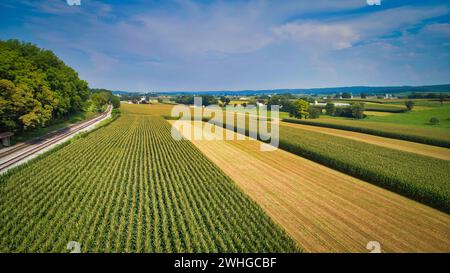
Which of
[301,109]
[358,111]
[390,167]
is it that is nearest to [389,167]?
[390,167]

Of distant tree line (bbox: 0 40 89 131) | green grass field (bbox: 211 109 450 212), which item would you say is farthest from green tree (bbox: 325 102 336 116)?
distant tree line (bbox: 0 40 89 131)

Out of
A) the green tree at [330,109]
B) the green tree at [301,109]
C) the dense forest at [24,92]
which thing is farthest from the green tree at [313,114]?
the dense forest at [24,92]

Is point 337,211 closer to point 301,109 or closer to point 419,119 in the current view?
point 419,119

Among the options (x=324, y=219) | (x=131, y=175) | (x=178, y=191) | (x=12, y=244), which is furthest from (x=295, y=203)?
(x=12, y=244)

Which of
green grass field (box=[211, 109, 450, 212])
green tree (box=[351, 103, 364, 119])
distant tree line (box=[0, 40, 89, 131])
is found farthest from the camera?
green tree (box=[351, 103, 364, 119])

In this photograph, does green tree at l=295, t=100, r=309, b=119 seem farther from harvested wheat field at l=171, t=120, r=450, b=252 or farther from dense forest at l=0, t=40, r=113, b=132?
dense forest at l=0, t=40, r=113, b=132

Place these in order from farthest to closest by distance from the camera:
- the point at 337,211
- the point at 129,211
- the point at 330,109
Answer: the point at 330,109, the point at 337,211, the point at 129,211

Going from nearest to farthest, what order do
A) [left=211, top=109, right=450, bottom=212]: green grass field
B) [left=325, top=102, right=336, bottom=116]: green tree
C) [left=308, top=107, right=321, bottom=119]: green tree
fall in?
[left=211, top=109, right=450, bottom=212]: green grass field → [left=308, top=107, right=321, bottom=119]: green tree → [left=325, top=102, right=336, bottom=116]: green tree
